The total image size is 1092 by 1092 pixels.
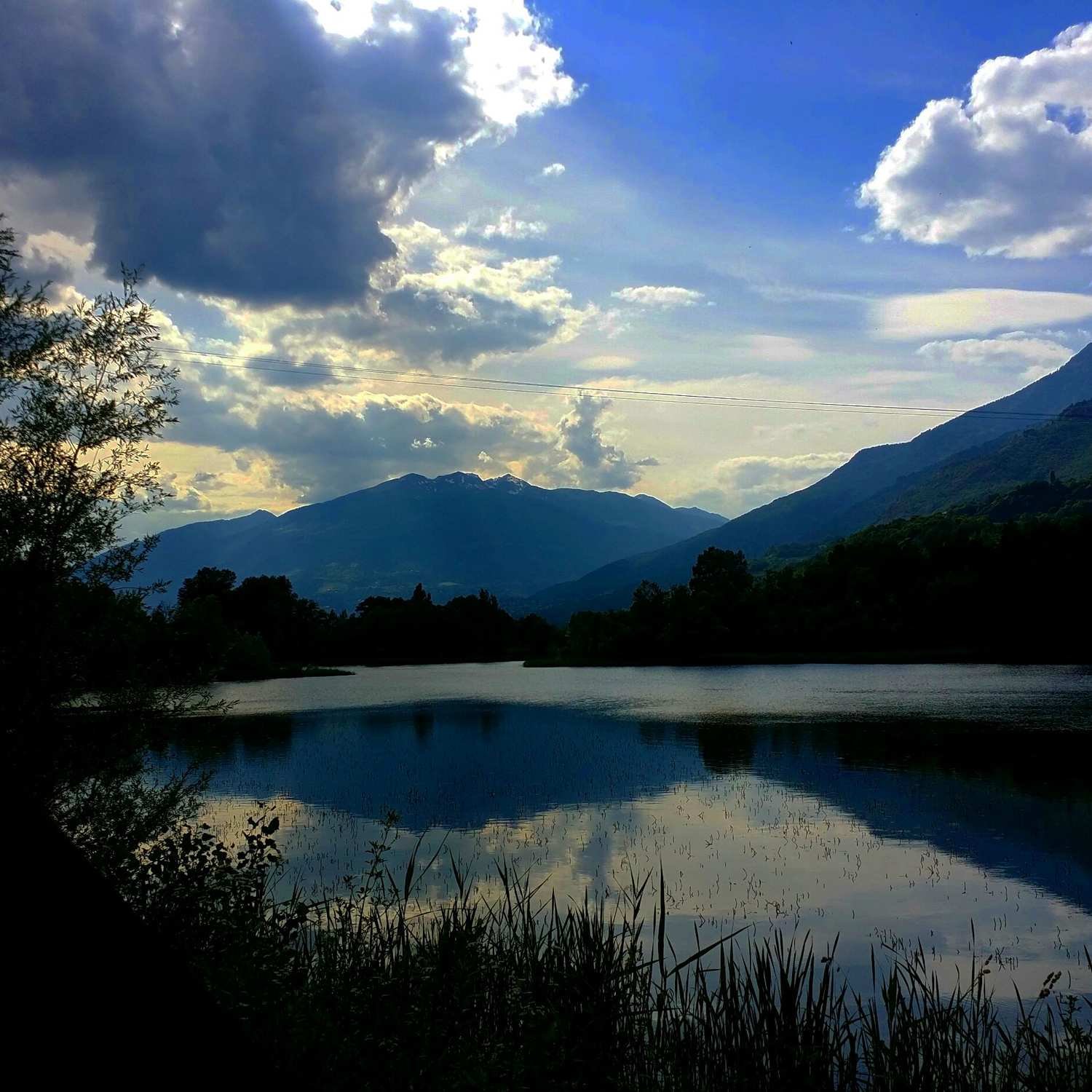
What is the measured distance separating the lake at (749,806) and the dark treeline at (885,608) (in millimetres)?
59919

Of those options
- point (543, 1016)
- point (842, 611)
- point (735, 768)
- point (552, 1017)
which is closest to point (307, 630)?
point (842, 611)

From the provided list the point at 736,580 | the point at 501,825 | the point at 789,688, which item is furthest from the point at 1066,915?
the point at 736,580

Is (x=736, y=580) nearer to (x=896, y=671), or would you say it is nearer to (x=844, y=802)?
(x=896, y=671)

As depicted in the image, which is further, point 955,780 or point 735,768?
point 735,768

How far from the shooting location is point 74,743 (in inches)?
584

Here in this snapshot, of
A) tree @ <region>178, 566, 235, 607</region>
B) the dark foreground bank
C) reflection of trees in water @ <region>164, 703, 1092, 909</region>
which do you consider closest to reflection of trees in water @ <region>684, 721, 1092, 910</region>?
reflection of trees in water @ <region>164, 703, 1092, 909</region>

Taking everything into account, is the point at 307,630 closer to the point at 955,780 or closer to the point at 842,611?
the point at 842,611

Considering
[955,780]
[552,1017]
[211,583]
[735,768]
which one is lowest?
[955,780]

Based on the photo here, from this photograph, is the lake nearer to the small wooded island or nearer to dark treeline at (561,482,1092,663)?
the small wooded island

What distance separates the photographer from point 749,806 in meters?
31.0

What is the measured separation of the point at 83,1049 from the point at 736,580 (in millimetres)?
166835

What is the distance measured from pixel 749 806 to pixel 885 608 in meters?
115

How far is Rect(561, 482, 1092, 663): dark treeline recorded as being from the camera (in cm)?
12231

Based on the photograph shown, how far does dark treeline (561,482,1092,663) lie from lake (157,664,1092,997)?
5992cm
